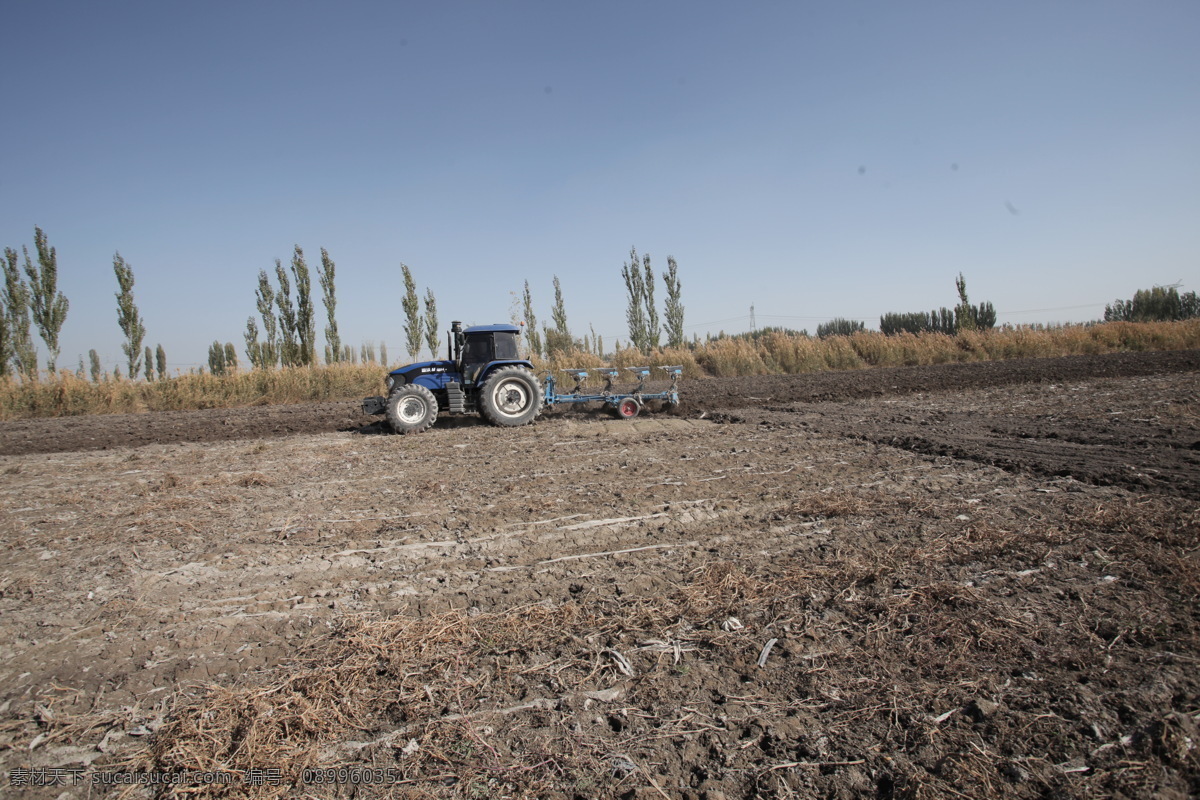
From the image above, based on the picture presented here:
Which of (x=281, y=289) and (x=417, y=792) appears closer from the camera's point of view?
(x=417, y=792)

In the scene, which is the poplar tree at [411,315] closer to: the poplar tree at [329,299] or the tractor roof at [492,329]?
the poplar tree at [329,299]

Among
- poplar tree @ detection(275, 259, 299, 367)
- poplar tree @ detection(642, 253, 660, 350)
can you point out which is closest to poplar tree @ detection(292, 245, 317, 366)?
poplar tree @ detection(275, 259, 299, 367)

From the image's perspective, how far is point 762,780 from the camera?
6.17 ft

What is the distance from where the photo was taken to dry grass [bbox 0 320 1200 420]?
1650 cm

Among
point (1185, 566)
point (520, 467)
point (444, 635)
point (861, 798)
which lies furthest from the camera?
point (520, 467)

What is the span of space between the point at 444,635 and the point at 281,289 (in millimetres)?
25290

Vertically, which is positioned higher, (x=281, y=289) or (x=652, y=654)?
(x=281, y=289)

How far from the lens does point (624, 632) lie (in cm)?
281

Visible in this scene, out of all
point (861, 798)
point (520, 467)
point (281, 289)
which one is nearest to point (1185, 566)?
point (861, 798)

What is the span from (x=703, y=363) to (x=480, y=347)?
545 inches

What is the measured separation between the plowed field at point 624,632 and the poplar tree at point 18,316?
20829mm

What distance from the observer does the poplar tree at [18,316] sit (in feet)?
67.7

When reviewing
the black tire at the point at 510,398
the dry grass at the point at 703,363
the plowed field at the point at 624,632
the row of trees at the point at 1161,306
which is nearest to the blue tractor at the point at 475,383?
the black tire at the point at 510,398

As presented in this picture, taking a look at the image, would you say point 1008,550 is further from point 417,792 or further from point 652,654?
point 417,792
